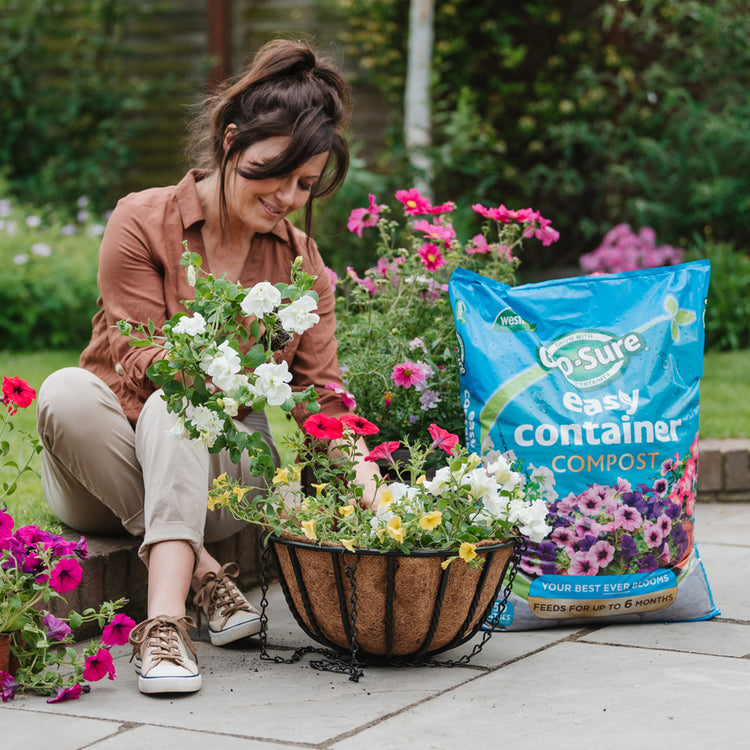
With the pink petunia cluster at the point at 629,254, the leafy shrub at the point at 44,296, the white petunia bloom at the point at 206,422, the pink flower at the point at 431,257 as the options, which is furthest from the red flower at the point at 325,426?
the pink petunia cluster at the point at 629,254

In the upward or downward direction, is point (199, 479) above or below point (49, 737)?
above

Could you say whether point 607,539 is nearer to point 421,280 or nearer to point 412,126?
point 421,280

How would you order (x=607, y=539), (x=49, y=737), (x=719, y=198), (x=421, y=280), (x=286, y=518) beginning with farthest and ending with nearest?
(x=719, y=198) → (x=421, y=280) → (x=607, y=539) → (x=286, y=518) → (x=49, y=737)

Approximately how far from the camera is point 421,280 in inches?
97.7

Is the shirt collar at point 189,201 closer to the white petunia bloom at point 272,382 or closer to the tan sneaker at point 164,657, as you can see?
the white petunia bloom at point 272,382

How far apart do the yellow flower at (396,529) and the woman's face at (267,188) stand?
707mm

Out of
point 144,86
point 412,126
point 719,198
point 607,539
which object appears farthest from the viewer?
point 144,86

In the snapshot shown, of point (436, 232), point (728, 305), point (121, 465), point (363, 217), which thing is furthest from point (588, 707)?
point (728, 305)

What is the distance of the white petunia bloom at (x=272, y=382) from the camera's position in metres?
1.68

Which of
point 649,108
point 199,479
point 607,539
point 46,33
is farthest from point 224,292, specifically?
point 46,33

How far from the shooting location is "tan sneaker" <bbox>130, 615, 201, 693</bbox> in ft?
5.61

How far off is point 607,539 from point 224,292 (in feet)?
2.79

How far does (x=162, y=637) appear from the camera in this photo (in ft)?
5.83

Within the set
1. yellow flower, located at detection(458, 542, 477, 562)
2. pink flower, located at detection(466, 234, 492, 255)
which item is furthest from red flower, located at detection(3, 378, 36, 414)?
pink flower, located at detection(466, 234, 492, 255)
